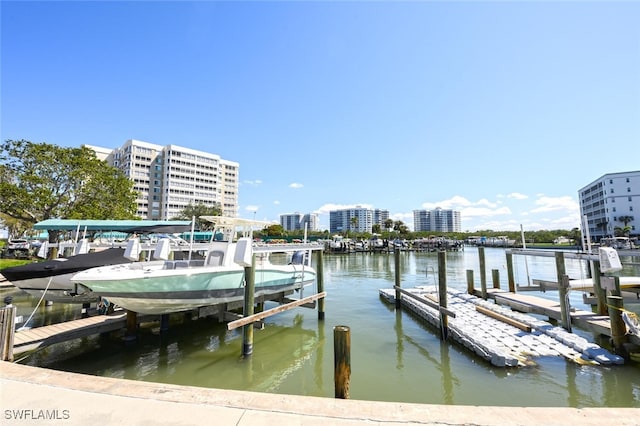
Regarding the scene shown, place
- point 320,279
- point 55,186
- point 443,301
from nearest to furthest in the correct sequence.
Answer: point 443,301 < point 320,279 < point 55,186

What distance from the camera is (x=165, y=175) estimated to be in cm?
8319

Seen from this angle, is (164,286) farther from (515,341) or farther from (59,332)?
(515,341)

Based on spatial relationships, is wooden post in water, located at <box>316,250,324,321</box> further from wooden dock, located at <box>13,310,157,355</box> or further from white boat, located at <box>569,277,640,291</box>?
white boat, located at <box>569,277,640,291</box>

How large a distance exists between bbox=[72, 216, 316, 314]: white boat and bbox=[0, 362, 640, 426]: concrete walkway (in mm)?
3264

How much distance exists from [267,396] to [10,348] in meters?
6.10

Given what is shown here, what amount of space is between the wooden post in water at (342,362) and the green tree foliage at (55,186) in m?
36.7

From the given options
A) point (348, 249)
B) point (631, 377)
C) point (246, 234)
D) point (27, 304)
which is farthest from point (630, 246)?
point (27, 304)

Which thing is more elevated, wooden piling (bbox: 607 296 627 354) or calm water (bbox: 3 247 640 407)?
wooden piling (bbox: 607 296 627 354)

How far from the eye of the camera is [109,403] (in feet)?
11.7

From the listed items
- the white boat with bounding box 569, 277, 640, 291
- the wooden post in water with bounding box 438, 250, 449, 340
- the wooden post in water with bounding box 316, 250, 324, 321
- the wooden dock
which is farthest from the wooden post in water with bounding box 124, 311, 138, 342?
the white boat with bounding box 569, 277, 640, 291

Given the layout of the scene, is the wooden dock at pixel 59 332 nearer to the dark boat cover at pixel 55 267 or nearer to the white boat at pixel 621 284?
the dark boat cover at pixel 55 267

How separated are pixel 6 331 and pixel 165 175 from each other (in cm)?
8690

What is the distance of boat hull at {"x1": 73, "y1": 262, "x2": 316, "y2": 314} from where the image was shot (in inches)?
278

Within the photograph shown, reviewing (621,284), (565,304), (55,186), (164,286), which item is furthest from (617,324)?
(55,186)
